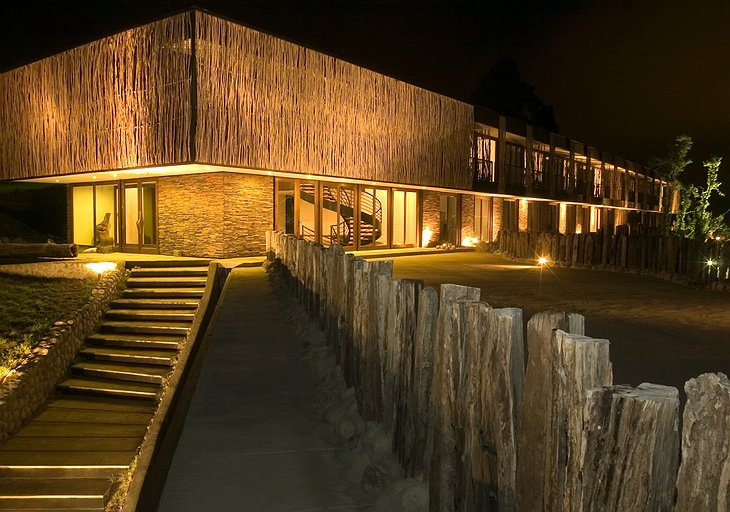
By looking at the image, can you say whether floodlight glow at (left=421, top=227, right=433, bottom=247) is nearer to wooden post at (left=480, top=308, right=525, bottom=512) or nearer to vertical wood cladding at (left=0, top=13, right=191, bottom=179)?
vertical wood cladding at (left=0, top=13, right=191, bottom=179)

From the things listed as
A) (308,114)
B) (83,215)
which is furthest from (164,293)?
(83,215)

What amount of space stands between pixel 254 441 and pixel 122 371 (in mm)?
7352

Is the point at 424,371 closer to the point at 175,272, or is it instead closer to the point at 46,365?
the point at 46,365

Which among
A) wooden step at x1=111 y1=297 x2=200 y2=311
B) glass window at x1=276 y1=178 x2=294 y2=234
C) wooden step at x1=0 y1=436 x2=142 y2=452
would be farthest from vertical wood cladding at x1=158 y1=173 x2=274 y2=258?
wooden step at x1=0 y1=436 x2=142 y2=452

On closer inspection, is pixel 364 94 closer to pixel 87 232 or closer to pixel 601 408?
pixel 87 232

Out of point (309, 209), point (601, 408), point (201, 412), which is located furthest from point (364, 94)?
point (601, 408)

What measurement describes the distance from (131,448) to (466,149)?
19127 mm

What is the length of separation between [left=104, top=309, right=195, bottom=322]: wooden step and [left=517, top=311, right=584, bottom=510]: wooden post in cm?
1030

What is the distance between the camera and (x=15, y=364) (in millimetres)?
10312

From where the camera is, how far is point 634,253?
51.7ft

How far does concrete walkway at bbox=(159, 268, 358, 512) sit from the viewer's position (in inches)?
143

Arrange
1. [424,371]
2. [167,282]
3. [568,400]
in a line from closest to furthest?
1. [568,400]
2. [424,371]
3. [167,282]

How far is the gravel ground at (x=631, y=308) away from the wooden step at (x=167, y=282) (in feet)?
16.9

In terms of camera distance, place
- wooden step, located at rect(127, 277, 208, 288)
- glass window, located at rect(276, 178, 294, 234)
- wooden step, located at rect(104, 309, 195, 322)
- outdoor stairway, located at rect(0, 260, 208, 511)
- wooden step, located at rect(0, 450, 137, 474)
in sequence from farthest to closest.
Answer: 1. glass window, located at rect(276, 178, 294, 234)
2. wooden step, located at rect(127, 277, 208, 288)
3. wooden step, located at rect(104, 309, 195, 322)
4. wooden step, located at rect(0, 450, 137, 474)
5. outdoor stairway, located at rect(0, 260, 208, 511)
